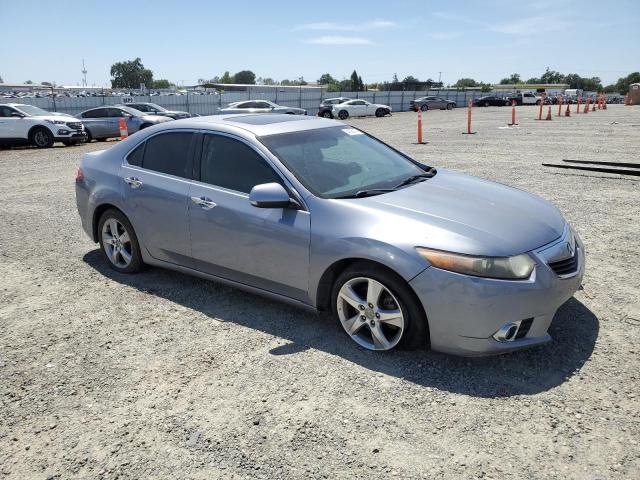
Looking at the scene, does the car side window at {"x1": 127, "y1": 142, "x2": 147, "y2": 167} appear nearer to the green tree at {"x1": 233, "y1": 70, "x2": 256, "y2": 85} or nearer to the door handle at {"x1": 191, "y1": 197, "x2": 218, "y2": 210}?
Answer: the door handle at {"x1": 191, "y1": 197, "x2": 218, "y2": 210}

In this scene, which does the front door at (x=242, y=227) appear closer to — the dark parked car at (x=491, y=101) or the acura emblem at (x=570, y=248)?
the acura emblem at (x=570, y=248)

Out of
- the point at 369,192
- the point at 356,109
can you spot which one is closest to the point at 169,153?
the point at 369,192

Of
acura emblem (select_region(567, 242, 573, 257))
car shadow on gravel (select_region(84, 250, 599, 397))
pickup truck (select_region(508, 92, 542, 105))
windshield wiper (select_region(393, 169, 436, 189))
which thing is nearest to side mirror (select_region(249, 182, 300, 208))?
windshield wiper (select_region(393, 169, 436, 189))

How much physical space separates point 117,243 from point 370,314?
2.92 meters

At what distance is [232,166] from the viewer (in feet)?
13.7

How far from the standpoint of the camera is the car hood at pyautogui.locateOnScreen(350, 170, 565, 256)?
3.17m

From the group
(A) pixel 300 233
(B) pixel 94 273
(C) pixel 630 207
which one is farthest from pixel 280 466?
(C) pixel 630 207

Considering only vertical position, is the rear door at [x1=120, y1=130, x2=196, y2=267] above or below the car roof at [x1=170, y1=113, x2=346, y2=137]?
below

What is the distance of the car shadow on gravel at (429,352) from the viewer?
317 cm

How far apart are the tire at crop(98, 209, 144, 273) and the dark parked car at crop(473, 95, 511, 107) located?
54863 millimetres

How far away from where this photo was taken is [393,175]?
4266 millimetres

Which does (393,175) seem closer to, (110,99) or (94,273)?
(94,273)

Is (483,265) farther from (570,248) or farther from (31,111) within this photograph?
(31,111)

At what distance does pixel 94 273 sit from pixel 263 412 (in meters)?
3.10
